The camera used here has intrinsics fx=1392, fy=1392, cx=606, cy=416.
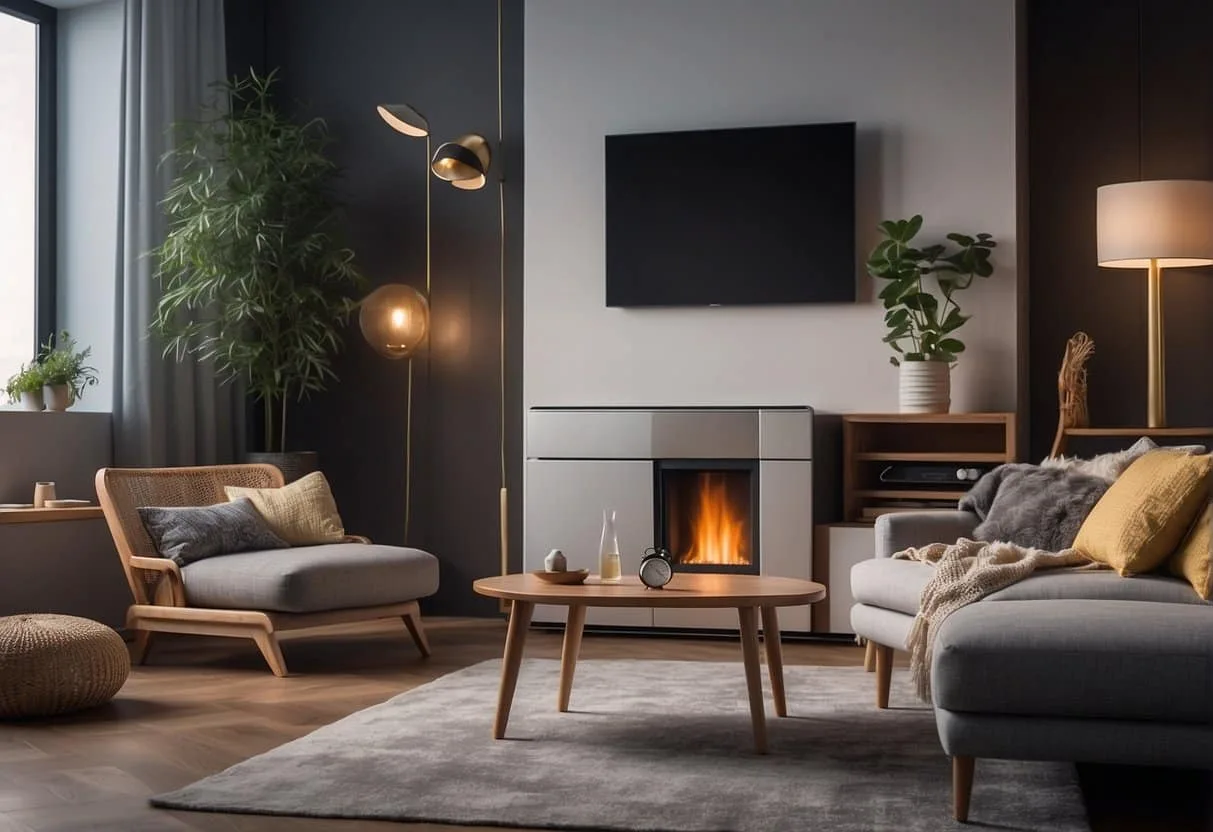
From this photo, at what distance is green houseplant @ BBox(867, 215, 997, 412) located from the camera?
547cm

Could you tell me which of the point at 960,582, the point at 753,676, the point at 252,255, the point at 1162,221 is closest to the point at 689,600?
the point at 753,676

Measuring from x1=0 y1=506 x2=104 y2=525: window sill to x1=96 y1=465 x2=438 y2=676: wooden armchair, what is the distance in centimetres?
34

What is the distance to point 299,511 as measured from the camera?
5.37m

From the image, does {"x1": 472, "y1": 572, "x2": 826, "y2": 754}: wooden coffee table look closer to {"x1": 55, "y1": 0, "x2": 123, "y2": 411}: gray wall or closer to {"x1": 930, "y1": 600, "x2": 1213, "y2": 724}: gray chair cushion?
{"x1": 930, "y1": 600, "x2": 1213, "y2": 724}: gray chair cushion

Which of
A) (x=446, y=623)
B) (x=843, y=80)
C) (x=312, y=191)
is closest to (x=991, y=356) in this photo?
(x=843, y=80)

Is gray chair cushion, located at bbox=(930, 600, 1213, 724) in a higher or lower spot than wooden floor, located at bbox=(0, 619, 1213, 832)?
higher

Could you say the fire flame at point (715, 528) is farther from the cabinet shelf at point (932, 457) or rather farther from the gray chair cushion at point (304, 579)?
the gray chair cushion at point (304, 579)

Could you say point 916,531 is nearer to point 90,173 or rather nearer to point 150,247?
point 150,247

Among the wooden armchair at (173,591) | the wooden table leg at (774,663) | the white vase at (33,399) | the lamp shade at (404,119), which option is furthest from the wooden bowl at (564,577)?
the lamp shade at (404,119)

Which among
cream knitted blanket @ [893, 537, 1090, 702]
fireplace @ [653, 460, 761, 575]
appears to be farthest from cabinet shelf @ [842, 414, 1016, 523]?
cream knitted blanket @ [893, 537, 1090, 702]

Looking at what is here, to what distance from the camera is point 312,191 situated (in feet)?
20.5

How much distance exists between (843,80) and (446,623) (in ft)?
9.56

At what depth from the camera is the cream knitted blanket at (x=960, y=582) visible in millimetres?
3475

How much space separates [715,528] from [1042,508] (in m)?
1.82
